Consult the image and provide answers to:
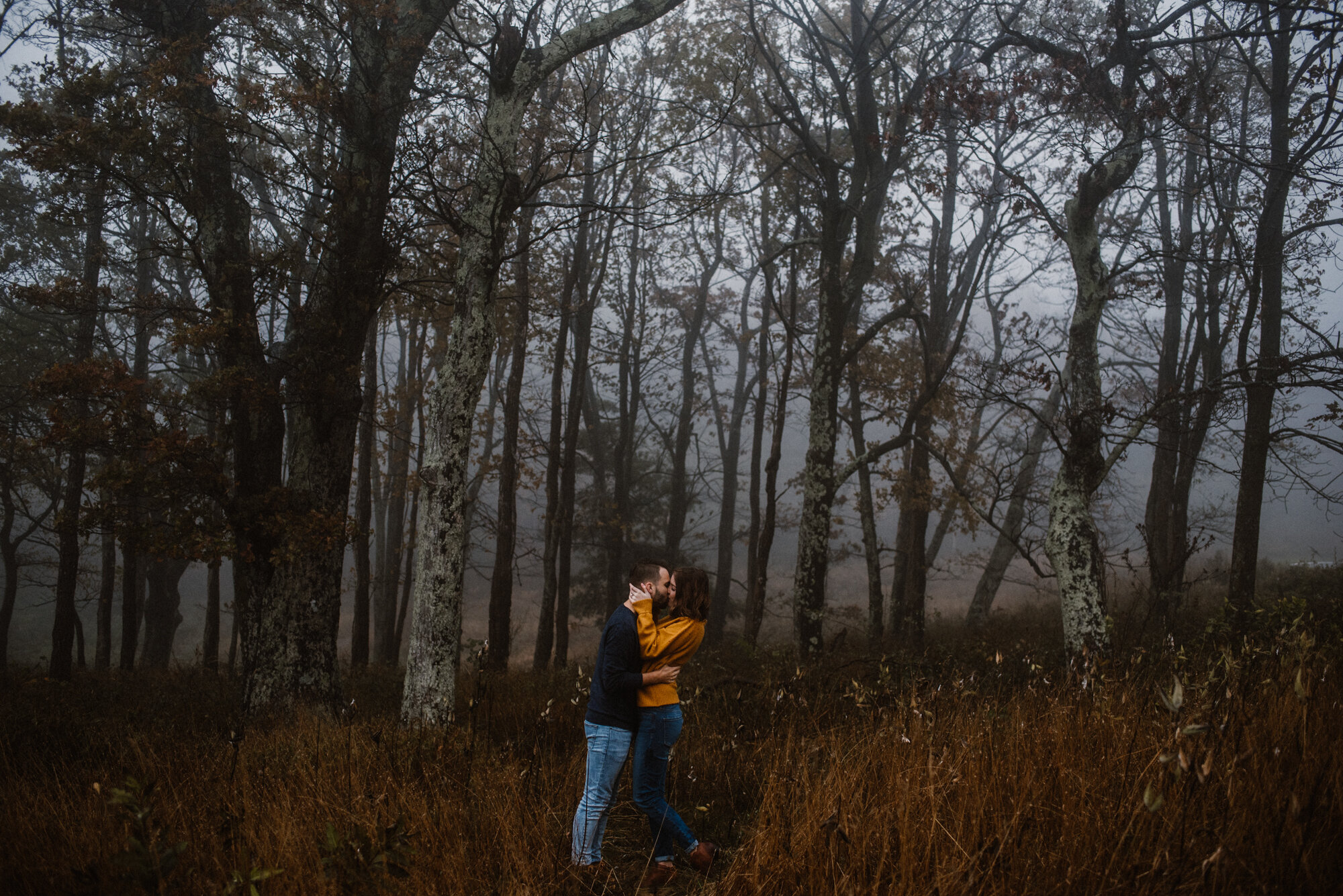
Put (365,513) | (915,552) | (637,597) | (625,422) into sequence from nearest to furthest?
(637,597) → (365,513) → (915,552) → (625,422)

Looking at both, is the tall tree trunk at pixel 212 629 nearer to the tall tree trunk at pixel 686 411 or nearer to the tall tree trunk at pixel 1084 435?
the tall tree trunk at pixel 686 411

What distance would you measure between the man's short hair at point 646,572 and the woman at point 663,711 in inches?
4.6

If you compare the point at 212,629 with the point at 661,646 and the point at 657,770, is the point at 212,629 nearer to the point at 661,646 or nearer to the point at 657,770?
the point at 657,770

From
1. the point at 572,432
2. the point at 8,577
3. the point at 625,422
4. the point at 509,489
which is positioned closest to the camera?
the point at 509,489

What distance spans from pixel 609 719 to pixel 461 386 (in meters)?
3.82

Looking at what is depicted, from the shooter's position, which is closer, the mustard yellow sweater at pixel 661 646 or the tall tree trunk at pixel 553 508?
the mustard yellow sweater at pixel 661 646

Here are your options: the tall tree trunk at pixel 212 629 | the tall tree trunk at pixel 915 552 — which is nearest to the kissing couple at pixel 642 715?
the tall tree trunk at pixel 915 552

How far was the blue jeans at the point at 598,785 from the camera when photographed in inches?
141

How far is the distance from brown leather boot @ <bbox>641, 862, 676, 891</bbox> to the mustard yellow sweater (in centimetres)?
73

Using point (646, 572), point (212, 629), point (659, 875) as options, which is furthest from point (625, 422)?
point (659, 875)

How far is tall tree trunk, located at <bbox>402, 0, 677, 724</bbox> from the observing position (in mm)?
6371

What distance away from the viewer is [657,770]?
3680 mm

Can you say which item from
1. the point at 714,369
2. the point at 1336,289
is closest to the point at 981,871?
the point at 1336,289

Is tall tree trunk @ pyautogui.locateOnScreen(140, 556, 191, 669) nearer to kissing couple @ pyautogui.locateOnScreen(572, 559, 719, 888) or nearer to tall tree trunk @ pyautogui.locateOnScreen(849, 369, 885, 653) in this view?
tall tree trunk @ pyautogui.locateOnScreen(849, 369, 885, 653)
